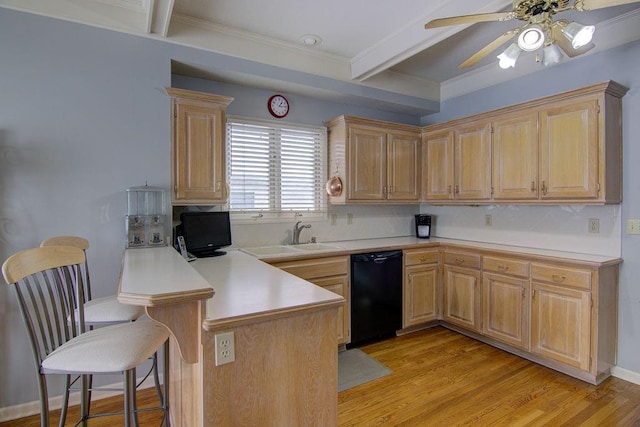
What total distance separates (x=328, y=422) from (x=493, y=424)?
49.7 inches

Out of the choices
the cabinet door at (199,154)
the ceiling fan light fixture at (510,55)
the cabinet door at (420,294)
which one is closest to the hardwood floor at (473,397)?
the cabinet door at (420,294)

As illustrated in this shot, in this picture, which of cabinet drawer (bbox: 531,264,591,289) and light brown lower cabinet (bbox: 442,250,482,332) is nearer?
cabinet drawer (bbox: 531,264,591,289)

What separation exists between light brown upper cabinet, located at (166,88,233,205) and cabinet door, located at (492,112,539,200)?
8.38ft

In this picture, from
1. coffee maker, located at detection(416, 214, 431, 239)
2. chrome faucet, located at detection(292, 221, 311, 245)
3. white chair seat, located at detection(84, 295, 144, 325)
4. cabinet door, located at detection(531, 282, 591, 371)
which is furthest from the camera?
coffee maker, located at detection(416, 214, 431, 239)

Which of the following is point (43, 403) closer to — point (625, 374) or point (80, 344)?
point (80, 344)

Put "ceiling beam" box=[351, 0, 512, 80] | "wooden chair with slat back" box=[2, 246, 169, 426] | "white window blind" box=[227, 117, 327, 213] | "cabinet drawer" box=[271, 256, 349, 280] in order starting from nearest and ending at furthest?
"wooden chair with slat back" box=[2, 246, 169, 426] → "ceiling beam" box=[351, 0, 512, 80] → "cabinet drawer" box=[271, 256, 349, 280] → "white window blind" box=[227, 117, 327, 213]

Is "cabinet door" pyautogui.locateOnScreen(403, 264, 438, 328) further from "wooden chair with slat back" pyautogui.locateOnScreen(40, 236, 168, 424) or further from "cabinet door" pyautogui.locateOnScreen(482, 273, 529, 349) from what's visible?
"wooden chair with slat back" pyautogui.locateOnScreen(40, 236, 168, 424)

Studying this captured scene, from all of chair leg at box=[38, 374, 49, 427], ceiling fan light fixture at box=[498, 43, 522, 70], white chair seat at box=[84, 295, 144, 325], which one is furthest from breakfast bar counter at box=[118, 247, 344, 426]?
Result: ceiling fan light fixture at box=[498, 43, 522, 70]

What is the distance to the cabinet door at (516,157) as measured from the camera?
118 inches

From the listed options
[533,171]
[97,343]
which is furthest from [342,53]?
[97,343]

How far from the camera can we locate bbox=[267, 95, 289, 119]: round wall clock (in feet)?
11.2

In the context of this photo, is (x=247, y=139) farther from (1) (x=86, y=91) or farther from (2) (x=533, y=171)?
(2) (x=533, y=171)

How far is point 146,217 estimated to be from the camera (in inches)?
95.7

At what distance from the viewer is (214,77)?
2.99 metres
